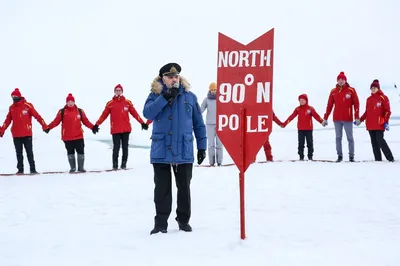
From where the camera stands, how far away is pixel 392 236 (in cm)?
496

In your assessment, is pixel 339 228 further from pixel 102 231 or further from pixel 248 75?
pixel 102 231

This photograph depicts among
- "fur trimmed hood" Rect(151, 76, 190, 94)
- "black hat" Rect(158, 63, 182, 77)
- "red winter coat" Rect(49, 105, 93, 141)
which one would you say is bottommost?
"red winter coat" Rect(49, 105, 93, 141)

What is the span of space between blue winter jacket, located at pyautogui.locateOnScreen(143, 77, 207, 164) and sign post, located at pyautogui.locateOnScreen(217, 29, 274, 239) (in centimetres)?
47

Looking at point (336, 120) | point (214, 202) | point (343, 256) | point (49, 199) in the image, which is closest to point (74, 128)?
point (49, 199)

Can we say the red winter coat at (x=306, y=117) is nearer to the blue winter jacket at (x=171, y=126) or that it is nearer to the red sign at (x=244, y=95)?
the blue winter jacket at (x=171, y=126)

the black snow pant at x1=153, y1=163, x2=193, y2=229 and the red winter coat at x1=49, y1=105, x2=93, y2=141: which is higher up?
the red winter coat at x1=49, y1=105, x2=93, y2=141

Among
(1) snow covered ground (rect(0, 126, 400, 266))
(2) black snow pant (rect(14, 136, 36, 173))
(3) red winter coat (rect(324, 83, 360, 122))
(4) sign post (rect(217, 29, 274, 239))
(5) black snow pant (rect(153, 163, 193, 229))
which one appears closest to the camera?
(1) snow covered ground (rect(0, 126, 400, 266))

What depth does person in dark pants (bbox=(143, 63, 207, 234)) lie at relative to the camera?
5.08m

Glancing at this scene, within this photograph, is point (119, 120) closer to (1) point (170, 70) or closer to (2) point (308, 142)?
(2) point (308, 142)

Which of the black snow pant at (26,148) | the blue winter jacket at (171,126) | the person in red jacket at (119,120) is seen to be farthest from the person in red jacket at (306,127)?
the blue winter jacket at (171,126)

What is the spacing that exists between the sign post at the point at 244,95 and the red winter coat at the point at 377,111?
22.1 feet

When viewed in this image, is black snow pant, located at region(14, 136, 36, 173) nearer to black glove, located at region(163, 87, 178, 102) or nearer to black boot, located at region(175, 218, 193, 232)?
black boot, located at region(175, 218, 193, 232)

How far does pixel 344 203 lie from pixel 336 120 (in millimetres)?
4812

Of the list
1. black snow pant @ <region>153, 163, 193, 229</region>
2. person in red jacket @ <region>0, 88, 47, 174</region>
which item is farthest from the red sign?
person in red jacket @ <region>0, 88, 47, 174</region>
